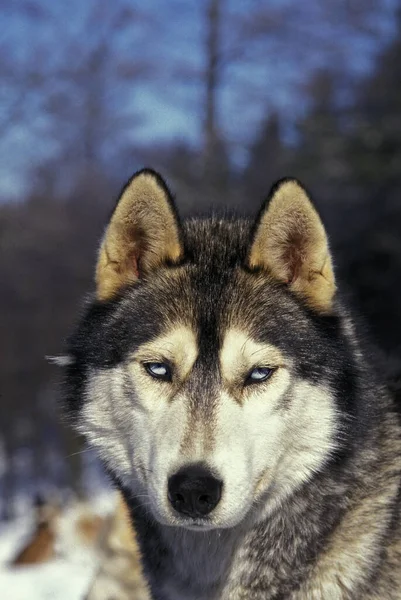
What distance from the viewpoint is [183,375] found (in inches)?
115

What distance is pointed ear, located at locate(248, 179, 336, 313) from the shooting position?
3070 millimetres

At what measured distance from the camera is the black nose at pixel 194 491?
2.61 meters

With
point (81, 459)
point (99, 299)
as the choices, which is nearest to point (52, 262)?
point (81, 459)

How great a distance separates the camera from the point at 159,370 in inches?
117

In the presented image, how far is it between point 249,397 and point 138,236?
0.91 m

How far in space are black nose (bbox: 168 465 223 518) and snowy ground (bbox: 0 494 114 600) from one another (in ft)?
12.7

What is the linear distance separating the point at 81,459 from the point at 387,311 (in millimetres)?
7528

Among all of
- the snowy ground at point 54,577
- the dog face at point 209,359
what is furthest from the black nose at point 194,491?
the snowy ground at point 54,577

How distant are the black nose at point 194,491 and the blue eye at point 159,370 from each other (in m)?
0.45

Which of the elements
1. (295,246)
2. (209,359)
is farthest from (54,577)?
(295,246)

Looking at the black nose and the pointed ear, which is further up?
the pointed ear

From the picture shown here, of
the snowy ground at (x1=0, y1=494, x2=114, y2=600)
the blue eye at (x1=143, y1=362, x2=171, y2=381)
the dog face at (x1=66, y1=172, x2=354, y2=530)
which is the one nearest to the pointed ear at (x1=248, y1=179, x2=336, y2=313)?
the dog face at (x1=66, y1=172, x2=354, y2=530)

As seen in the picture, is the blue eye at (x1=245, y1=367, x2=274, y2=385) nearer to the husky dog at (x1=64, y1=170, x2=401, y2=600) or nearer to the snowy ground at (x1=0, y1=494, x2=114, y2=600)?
the husky dog at (x1=64, y1=170, x2=401, y2=600)

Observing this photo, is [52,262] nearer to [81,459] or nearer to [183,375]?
[81,459]
